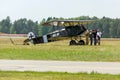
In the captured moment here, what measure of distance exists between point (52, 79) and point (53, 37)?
34136 mm

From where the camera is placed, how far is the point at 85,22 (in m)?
49.3

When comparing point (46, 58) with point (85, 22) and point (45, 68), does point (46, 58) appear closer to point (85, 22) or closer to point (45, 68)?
point (45, 68)

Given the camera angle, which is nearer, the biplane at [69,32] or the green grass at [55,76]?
the green grass at [55,76]

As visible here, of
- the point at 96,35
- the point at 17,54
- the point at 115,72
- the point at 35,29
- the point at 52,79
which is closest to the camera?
the point at 52,79

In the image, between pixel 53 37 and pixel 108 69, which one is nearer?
pixel 108 69

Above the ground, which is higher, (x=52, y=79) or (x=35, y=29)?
(x=52, y=79)

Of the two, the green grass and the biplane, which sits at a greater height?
the green grass

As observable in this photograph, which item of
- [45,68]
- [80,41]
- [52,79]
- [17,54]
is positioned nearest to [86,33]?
[80,41]

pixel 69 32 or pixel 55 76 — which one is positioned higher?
pixel 55 76

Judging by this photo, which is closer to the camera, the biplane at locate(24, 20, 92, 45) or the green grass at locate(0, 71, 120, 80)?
the green grass at locate(0, 71, 120, 80)

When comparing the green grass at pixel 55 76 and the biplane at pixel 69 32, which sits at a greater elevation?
the green grass at pixel 55 76

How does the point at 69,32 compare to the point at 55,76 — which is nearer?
the point at 55,76

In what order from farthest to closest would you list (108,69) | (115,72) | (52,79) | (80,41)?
(80,41)
(108,69)
(115,72)
(52,79)

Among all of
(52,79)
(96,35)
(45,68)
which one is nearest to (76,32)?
Result: (96,35)
